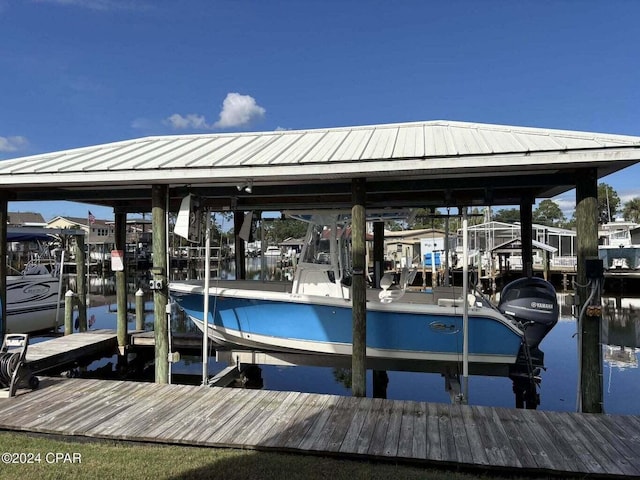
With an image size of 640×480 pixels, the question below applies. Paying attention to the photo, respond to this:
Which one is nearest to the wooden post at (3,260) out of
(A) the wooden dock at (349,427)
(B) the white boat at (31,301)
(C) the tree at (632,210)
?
(A) the wooden dock at (349,427)

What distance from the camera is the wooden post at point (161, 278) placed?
19.8 feet

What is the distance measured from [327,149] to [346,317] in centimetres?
265

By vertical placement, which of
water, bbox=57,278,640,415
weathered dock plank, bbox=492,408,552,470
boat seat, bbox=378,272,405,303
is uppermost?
boat seat, bbox=378,272,405,303

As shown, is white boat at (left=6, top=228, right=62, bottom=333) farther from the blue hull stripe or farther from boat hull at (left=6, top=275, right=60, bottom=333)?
the blue hull stripe

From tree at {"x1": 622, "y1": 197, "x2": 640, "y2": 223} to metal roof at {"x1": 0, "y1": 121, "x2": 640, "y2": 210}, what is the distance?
60.1 m

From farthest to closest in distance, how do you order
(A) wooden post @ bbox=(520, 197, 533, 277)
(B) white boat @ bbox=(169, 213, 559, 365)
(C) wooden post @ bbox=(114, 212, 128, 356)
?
(C) wooden post @ bbox=(114, 212, 128, 356) < (A) wooden post @ bbox=(520, 197, 533, 277) < (B) white boat @ bbox=(169, 213, 559, 365)

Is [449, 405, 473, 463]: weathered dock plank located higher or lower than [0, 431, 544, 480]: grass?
→ higher

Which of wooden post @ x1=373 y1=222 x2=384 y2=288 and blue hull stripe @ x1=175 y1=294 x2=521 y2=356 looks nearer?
blue hull stripe @ x1=175 y1=294 x2=521 y2=356

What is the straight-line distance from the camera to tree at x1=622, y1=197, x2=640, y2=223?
55281 millimetres

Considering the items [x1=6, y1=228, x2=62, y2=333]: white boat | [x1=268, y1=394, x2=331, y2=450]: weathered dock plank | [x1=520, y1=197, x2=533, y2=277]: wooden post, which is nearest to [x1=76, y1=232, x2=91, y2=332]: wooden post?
[x1=6, y1=228, x2=62, y2=333]: white boat

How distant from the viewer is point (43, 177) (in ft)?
19.1

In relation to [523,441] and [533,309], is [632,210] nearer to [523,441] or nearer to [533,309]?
[533,309]

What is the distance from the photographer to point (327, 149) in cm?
596

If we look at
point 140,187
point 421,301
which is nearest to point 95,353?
point 140,187
